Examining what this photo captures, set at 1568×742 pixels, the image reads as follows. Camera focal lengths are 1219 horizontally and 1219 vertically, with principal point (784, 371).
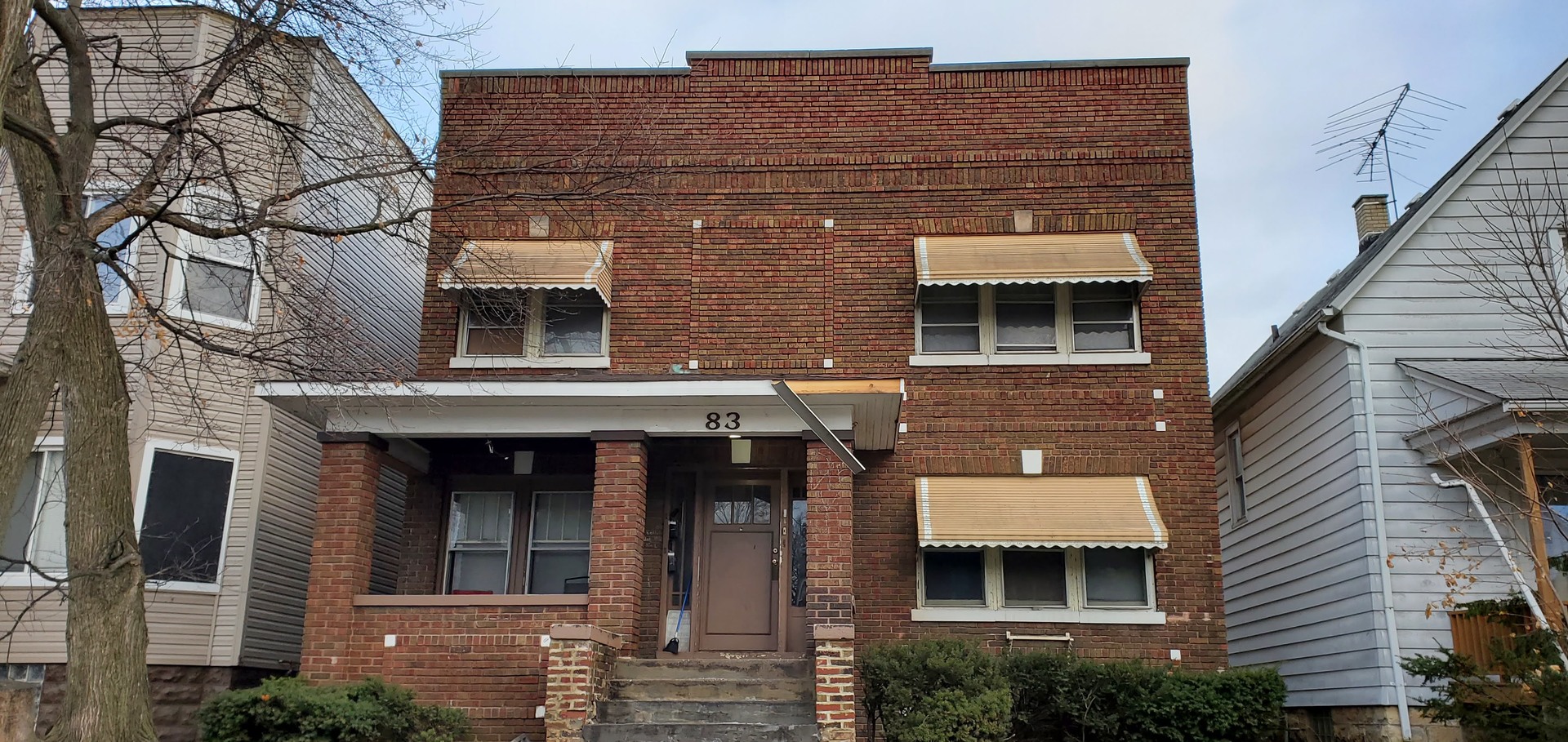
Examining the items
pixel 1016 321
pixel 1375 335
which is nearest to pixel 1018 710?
pixel 1016 321

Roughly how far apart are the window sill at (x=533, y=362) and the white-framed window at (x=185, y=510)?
268 centimetres

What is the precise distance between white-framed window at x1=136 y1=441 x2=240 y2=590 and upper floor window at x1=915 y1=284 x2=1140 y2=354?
308 inches

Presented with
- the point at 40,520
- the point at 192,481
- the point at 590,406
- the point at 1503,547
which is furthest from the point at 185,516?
the point at 1503,547

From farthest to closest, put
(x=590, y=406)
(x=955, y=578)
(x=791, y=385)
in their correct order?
1. (x=955, y=578)
2. (x=590, y=406)
3. (x=791, y=385)

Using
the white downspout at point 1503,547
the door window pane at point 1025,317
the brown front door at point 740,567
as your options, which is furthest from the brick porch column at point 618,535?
the white downspout at point 1503,547

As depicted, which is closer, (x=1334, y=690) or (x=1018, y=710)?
(x=1018, y=710)

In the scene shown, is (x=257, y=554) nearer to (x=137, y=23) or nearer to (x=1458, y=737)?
(x=137, y=23)

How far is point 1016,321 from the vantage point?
44.9 feet

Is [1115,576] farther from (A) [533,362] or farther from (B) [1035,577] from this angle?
(A) [533,362]

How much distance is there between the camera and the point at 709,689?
35.4 ft

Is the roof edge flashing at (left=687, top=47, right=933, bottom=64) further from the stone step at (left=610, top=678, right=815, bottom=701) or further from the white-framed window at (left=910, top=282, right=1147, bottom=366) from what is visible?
the stone step at (left=610, top=678, right=815, bottom=701)

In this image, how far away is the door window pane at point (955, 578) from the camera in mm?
12852

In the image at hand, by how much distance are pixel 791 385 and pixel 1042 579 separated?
3.72 meters

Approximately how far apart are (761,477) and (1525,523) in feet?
25.0
